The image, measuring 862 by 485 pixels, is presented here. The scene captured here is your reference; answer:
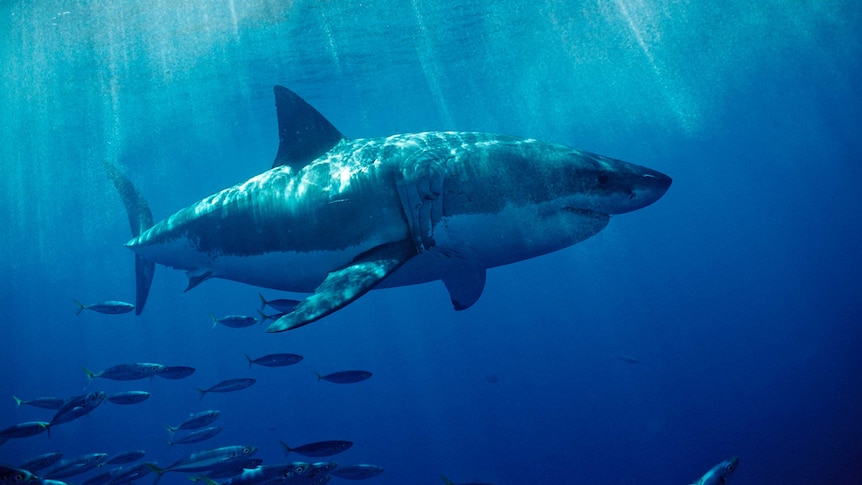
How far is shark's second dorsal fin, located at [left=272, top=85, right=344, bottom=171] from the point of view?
16.5 ft

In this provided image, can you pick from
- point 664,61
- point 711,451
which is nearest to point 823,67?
point 664,61

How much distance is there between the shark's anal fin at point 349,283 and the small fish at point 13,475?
289 cm

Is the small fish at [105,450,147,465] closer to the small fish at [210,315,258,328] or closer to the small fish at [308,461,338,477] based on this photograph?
the small fish at [210,315,258,328]

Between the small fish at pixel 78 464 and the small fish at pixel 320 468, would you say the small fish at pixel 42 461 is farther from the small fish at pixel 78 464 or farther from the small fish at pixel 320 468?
the small fish at pixel 320 468

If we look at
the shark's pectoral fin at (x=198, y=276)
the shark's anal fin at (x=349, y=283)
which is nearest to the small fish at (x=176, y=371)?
the shark's pectoral fin at (x=198, y=276)

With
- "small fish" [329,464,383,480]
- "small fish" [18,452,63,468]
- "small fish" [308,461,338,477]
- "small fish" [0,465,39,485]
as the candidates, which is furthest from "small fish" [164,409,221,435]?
"small fish" [0,465,39,485]

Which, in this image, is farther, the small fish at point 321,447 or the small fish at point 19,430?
the small fish at point 19,430

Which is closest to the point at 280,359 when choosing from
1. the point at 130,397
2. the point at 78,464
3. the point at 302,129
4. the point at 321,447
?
the point at 321,447

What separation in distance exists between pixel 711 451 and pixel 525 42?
22.4 meters

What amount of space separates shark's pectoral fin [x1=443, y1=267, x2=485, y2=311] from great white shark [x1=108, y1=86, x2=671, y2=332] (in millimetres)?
18

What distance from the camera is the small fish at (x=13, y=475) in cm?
378

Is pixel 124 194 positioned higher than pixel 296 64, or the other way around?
pixel 296 64

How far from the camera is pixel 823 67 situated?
46438 millimetres

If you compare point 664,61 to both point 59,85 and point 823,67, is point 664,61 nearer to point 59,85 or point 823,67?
point 823,67
